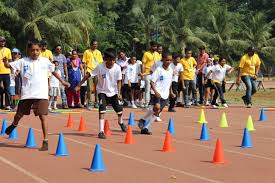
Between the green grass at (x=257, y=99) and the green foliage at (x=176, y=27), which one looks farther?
the green foliage at (x=176, y=27)

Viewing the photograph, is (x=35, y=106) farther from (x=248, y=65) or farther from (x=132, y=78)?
(x=248, y=65)

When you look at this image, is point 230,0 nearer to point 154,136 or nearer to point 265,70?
point 265,70

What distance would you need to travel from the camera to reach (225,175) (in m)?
7.10

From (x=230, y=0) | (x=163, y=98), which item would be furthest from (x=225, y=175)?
(x=230, y=0)

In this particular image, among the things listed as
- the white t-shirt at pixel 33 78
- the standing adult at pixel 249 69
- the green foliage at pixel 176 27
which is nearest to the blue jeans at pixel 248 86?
the standing adult at pixel 249 69

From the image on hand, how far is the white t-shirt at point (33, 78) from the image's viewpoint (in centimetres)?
904

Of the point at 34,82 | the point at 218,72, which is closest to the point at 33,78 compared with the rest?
the point at 34,82

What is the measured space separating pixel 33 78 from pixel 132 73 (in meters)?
9.59

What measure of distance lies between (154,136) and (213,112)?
5958 millimetres

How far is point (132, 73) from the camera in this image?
18500mm

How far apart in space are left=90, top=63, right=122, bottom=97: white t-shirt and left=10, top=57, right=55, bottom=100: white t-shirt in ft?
6.42

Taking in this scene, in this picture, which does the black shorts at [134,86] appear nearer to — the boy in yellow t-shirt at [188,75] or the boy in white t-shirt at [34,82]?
the boy in yellow t-shirt at [188,75]

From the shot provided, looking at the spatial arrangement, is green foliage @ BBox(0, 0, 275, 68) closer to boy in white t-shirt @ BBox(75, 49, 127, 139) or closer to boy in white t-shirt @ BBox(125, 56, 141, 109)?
boy in white t-shirt @ BBox(125, 56, 141, 109)

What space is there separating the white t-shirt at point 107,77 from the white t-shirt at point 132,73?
740 centimetres
